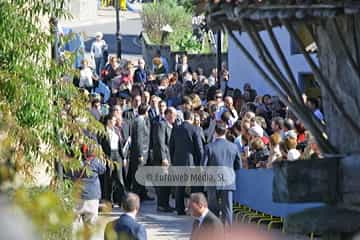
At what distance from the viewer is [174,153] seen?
17.0 meters

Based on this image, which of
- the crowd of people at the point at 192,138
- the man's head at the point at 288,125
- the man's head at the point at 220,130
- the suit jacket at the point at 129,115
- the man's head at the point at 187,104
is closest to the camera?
the man's head at the point at 220,130

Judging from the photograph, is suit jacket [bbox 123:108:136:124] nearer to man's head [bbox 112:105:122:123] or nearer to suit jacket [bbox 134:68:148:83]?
man's head [bbox 112:105:122:123]

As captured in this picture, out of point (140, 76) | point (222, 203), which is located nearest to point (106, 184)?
point (222, 203)

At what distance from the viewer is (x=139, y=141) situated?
18406 mm

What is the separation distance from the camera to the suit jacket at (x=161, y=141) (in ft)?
58.6

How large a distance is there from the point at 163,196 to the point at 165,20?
25.4m

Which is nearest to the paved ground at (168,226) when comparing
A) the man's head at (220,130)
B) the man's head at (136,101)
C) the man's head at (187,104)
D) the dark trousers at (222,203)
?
the dark trousers at (222,203)

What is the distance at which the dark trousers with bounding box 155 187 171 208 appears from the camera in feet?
58.8

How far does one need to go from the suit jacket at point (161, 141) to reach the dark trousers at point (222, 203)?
116 inches

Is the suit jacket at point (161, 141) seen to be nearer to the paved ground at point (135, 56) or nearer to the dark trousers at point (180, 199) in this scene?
the dark trousers at point (180, 199)

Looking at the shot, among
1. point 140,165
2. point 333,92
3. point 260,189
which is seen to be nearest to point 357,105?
point 333,92

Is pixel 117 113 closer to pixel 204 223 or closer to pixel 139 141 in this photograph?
pixel 139 141

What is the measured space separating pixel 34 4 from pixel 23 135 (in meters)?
1.48

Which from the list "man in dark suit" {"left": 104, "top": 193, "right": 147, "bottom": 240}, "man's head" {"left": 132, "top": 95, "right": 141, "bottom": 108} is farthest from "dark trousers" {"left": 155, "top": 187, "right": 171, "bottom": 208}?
"man in dark suit" {"left": 104, "top": 193, "right": 147, "bottom": 240}
